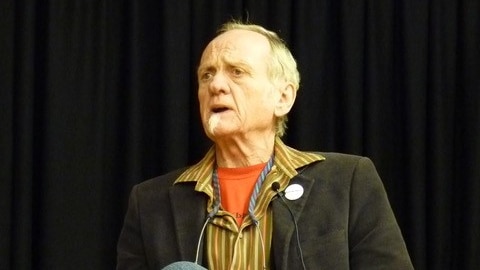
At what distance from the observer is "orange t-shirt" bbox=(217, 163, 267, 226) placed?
2172 mm

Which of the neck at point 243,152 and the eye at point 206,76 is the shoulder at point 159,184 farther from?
the eye at point 206,76

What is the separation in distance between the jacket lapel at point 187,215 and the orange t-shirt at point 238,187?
0.06 m

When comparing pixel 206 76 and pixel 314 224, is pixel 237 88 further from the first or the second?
pixel 314 224

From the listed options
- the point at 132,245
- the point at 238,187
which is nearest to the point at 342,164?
the point at 238,187

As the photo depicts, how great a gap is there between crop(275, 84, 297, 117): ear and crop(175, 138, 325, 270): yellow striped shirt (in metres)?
0.13

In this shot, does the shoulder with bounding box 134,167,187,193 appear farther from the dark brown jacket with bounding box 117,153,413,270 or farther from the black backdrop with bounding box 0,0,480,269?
the black backdrop with bounding box 0,0,480,269

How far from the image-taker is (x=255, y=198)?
2.16 meters

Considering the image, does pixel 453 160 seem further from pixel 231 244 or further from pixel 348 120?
pixel 231 244

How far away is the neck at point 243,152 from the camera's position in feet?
7.34

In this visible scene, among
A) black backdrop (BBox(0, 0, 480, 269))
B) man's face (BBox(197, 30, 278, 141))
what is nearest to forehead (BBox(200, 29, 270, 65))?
man's face (BBox(197, 30, 278, 141))

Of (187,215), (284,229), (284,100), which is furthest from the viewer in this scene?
(284,100)

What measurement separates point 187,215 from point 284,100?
387 millimetres

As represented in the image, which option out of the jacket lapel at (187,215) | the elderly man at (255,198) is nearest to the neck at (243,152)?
the elderly man at (255,198)

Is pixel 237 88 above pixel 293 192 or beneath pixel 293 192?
above
